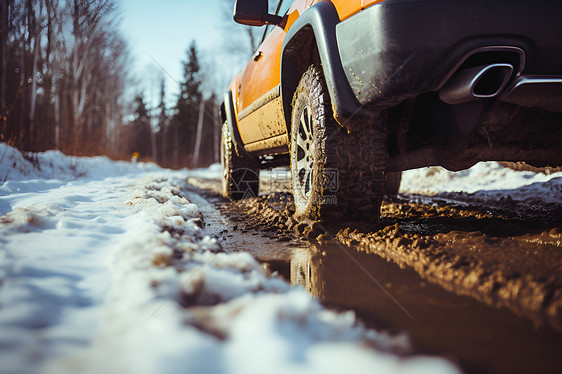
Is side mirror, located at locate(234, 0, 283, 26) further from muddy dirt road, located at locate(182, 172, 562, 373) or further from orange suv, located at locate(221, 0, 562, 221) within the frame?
muddy dirt road, located at locate(182, 172, 562, 373)

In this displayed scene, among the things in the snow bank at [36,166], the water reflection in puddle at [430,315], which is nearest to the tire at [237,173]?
the snow bank at [36,166]

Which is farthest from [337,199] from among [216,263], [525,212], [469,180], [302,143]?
[469,180]

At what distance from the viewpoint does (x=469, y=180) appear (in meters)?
5.81

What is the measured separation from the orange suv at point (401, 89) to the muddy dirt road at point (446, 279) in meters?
0.37

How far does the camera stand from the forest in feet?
25.1

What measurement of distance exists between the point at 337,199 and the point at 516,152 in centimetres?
115

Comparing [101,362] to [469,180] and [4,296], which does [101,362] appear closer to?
[4,296]

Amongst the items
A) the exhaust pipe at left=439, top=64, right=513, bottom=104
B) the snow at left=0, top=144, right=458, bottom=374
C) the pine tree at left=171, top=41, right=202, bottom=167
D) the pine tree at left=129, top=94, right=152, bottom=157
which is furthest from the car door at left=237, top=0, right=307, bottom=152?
the pine tree at left=129, top=94, right=152, bottom=157

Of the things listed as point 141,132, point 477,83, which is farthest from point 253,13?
point 141,132

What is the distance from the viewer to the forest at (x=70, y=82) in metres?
7.66

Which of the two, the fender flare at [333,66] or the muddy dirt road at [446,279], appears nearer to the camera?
the muddy dirt road at [446,279]

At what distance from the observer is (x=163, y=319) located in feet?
2.51

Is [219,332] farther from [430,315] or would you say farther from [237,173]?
[237,173]

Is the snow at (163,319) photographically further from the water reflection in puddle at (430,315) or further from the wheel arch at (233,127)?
the wheel arch at (233,127)
